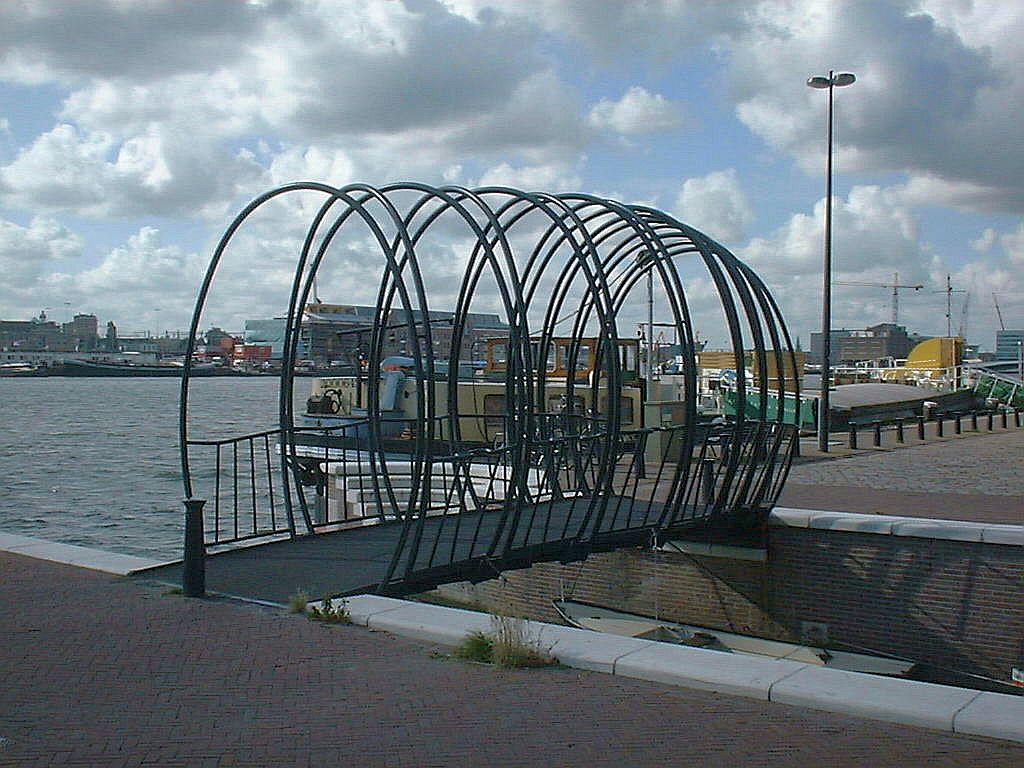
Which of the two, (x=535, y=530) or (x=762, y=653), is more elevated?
(x=535, y=530)

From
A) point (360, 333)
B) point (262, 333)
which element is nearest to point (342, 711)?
point (360, 333)

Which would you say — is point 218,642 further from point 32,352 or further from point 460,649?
point 32,352

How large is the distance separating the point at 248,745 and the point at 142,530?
21.0 m

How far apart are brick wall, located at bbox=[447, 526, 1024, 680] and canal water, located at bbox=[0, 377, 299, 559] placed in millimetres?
9652

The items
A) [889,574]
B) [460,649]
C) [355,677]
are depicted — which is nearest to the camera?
[355,677]

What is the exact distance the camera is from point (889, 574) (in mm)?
12078

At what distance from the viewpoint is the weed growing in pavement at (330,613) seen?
754 cm

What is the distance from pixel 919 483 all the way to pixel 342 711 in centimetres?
1481

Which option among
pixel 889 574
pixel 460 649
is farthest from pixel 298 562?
pixel 889 574

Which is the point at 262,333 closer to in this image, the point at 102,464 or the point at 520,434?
the point at 102,464

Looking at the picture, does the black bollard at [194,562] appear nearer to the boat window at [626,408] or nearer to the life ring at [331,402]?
the boat window at [626,408]

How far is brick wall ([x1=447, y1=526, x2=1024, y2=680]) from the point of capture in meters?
11.5

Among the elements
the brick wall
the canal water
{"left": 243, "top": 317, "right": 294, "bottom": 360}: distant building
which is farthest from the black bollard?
{"left": 243, "top": 317, "right": 294, "bottom": 360}: distant building

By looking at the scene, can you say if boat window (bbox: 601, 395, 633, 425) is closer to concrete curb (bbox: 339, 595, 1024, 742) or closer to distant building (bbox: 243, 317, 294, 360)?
concrete curb (bbox: 339, 595, 1024, 742)
